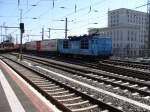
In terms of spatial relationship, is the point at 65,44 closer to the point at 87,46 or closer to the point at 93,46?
the point at 87,46

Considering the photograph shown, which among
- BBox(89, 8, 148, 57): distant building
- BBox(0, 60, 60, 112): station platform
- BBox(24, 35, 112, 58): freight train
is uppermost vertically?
BBox(89, 8, 148, 57): distant building

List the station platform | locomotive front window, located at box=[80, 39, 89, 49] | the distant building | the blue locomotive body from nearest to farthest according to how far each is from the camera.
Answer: the station platform < the blue locomotive body < locomotive front window, located at box=[80, 39, 89, 49] < the distant building

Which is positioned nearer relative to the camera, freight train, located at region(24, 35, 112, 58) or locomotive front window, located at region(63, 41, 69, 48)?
freight train, located at region(24, 35, 112, 58)

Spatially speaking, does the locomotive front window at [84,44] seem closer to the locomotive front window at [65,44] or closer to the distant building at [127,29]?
the locomotive front window at [65,44]

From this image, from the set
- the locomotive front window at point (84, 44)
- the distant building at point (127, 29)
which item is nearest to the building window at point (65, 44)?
the locomotive front window at point (84, 44)

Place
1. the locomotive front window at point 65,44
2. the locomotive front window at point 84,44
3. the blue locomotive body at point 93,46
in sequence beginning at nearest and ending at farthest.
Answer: the blue locomotive body at point 93,46
the locomotive front window at point 84,44
the locomotive front window at point 65,44

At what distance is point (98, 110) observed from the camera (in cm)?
941

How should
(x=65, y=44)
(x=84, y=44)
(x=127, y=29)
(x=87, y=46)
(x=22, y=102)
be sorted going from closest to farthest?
(x=22, y=102) < (x=87, y=46) < (x=84, y=44) < (x=65, y=44) < (x=127, y=29)

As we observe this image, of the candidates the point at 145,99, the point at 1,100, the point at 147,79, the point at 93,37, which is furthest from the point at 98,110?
the point at 93,37

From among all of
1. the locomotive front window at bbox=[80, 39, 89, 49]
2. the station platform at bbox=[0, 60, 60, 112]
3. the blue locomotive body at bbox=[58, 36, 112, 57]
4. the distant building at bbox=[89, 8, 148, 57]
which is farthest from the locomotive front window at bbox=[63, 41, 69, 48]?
the distant building at bbox=[89, 8, 148, 57]

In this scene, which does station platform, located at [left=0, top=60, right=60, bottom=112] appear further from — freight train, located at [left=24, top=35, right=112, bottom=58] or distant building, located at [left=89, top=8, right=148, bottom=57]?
distant building, located at [left=89, top=8, right=148, bottom=57]

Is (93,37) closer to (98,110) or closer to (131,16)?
(98,110)

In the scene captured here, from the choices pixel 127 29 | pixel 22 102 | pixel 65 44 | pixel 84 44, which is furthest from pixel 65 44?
pixel 127 29

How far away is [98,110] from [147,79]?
7445 millimetres
